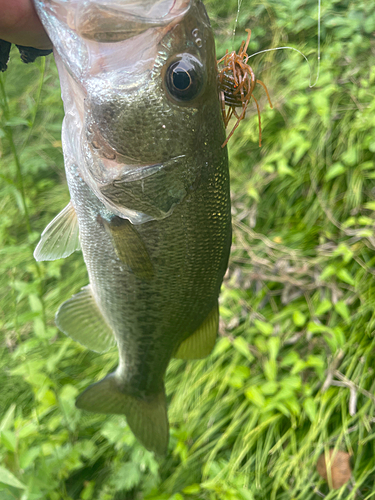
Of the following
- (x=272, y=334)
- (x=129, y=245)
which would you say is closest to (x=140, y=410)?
(x=129, y=245)

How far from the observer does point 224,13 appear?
2.90m

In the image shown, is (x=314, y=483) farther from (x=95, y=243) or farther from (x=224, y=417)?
(x=95, y=243)

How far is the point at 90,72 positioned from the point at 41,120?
10.0 ft

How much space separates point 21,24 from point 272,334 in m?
1.71

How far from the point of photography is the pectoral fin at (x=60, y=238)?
0.91 meters

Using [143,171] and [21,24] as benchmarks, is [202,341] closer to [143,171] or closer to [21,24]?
[143,171]

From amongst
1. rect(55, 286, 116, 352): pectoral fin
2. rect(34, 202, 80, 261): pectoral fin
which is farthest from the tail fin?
rect(34, 202, 80, 261): pectoral fin

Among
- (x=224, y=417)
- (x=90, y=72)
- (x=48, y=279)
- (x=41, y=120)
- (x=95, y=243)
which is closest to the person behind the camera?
(x=90, y=72)

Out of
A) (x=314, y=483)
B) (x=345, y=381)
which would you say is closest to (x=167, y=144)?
(x=345, y=381)

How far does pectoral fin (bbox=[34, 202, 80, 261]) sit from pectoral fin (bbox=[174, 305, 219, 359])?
1.45 ft

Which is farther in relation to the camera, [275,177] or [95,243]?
[275,177]

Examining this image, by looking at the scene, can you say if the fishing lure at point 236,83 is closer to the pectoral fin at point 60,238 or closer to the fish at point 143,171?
the fish at point 143,171

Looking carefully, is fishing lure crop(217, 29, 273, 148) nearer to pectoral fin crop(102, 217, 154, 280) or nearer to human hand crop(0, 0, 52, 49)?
pectoral fin crop(102, 217, 154, 280)

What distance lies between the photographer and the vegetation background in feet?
5.07
